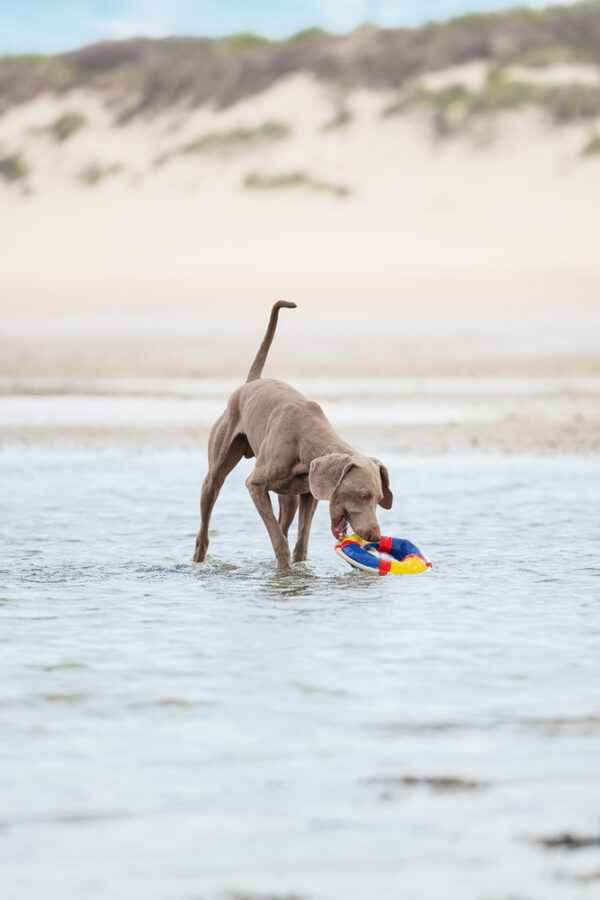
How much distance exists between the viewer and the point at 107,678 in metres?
5.02

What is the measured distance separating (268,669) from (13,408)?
12.5m

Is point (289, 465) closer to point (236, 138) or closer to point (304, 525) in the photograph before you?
point (304, 525)

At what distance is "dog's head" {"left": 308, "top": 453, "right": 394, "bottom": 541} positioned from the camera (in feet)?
22.1

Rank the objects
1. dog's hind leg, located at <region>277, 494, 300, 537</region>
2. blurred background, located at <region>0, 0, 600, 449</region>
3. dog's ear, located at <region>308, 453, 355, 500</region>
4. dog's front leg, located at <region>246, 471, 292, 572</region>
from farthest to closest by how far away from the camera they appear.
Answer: blurred background, located at <region>0, 0, 600, 449</region>
dog's hind leg, located at <region>277, 494, 300, 537</region>
dog's front leg, located at <region>246, 471, 292, 572</region>
dog's ear, located at <region>308, 453, 355, 500</region>

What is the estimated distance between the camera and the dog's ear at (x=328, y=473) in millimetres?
6723

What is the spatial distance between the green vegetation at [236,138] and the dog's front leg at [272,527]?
41379 millimetres

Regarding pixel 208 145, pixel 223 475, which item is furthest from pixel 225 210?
pixel 223 475

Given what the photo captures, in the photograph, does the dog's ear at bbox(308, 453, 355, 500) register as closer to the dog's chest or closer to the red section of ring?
the dog's chest

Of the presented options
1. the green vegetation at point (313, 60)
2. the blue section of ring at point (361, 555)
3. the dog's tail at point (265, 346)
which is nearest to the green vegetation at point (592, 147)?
the green vegetation at point (313, 60)

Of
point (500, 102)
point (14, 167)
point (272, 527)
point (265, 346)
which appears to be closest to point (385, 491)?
point (272, 527)

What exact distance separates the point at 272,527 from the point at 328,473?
71 cm

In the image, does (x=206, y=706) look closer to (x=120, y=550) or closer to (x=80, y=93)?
(x=120, y=550)

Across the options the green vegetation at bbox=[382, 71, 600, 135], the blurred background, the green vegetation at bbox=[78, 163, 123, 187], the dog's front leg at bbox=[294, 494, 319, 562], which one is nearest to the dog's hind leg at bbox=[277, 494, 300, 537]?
the dog's front leg at bbox=[294, 494, 319, 562]

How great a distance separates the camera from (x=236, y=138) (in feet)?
158
